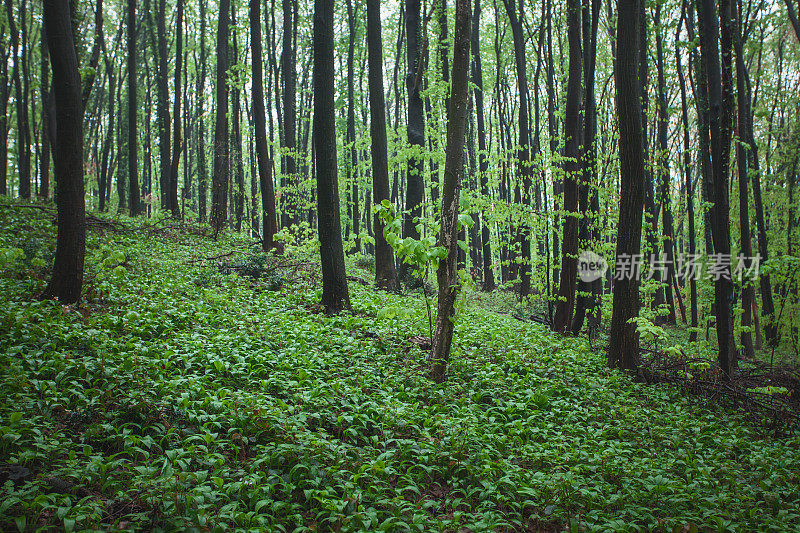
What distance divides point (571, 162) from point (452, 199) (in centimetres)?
552

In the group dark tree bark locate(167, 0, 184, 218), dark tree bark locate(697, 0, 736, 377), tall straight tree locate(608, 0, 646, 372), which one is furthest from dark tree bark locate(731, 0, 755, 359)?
dark tree bark locate(167, 0, 184, 218)

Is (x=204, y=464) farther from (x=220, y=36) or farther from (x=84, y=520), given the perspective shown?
(x=220, y=36)

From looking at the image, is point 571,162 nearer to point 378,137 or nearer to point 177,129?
point 378,137

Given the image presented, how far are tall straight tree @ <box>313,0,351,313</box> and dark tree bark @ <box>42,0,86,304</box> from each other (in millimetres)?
3543

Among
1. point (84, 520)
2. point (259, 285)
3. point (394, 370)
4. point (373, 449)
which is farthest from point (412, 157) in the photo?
point (84, 520)

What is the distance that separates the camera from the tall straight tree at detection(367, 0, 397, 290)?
451 inches

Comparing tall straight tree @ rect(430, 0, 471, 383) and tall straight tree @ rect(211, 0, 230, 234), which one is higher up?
tall straight tree @ rect(211, 0, 230, 234)

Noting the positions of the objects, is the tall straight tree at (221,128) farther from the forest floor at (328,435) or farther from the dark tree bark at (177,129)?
the forest floor at (328,435)

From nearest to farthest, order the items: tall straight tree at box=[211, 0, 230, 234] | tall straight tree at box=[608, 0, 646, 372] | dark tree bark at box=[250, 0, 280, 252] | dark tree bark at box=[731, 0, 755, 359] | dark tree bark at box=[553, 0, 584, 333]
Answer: tall straight tree at box=[608, 0, 646, 372], dark tree bark at box=[553, 0, 584, 333], dark tree bark at box=[731, 0, 755, 359], dark tree bark at box=[250, 0, 280, 252], tall straight tree at box=[211, 0, 230, 234]

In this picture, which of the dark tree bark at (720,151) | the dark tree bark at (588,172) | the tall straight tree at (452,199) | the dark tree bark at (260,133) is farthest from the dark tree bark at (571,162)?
the dark tree bark at (260,133)

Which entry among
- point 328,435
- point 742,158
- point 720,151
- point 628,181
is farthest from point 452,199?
point 742,158

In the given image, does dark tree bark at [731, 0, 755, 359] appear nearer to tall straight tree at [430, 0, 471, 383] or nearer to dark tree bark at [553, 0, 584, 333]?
dark tree bark at [553, 0, 584, 333]

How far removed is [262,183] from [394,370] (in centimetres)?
907

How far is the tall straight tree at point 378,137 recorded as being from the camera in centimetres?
1146
